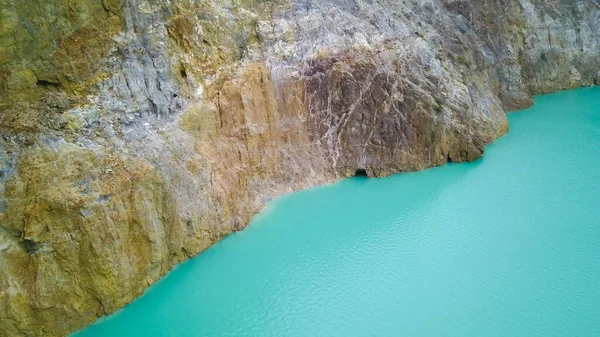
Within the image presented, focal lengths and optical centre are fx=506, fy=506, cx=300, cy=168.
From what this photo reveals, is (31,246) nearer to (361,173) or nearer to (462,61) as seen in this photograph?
(361,173)

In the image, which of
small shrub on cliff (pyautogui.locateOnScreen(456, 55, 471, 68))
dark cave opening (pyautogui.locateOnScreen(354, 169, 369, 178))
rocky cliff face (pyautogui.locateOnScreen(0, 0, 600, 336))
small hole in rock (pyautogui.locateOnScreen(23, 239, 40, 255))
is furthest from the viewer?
small shrub on cliff (pyautogui.locateOnScreen(456, 55, 471, 68))

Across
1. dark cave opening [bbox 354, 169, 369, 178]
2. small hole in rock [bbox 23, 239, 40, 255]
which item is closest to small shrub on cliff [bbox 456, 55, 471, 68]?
dark cave opening [bbox 354, 169, 369, 178]

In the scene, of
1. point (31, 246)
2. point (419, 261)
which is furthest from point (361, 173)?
point (31, 246)

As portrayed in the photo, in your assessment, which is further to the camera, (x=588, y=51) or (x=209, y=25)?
(x=588, y=51)

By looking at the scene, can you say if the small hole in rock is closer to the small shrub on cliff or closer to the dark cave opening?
the dark cave opening

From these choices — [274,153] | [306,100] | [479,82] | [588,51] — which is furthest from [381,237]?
[588,51]

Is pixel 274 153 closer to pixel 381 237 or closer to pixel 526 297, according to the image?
pixel 381 237
